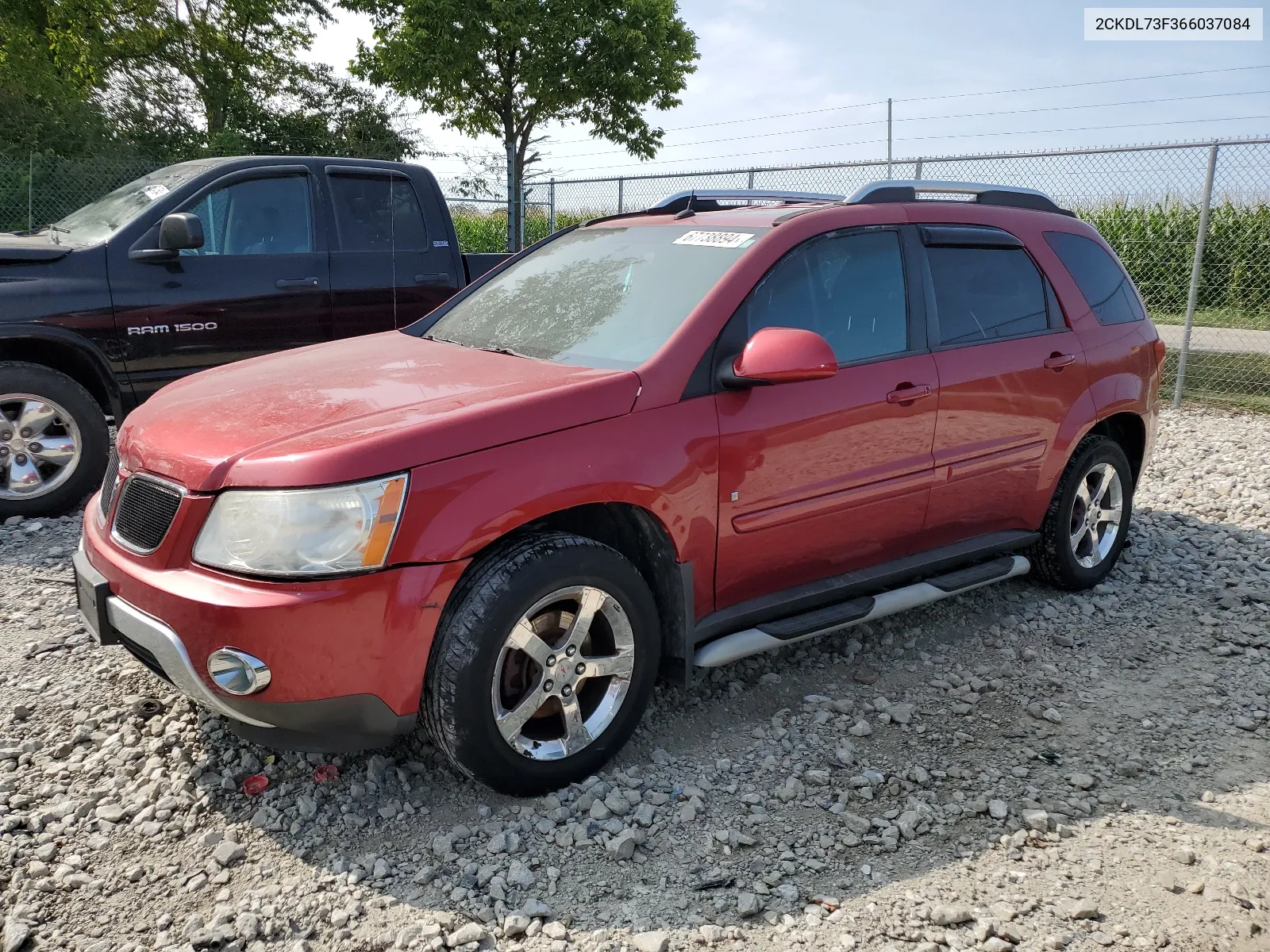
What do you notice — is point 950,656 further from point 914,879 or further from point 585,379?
point 585,379

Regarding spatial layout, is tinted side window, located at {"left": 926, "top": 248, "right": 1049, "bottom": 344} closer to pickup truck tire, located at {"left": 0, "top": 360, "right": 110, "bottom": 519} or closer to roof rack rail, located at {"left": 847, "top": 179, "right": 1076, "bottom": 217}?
roof rack rail, located at {"left": 847, "top": 179, "right": 1076, "bottom": 217}

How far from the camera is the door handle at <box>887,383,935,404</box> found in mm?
3805

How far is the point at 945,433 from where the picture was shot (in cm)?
402

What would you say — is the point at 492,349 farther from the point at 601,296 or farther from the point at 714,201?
the point at 714,201

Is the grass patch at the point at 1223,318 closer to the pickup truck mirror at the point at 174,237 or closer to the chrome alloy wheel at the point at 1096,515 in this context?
the chrome alloy wheel at the point at 1096,515

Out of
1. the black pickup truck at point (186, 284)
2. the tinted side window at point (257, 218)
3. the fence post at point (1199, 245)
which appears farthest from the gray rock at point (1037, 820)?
the fence post at point (1199, 245)

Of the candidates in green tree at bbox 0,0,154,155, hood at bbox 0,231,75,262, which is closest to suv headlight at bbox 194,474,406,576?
hood at bbox 0,231,75,262

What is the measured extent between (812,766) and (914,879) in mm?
636

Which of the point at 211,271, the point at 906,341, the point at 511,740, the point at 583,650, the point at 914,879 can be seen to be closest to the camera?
the point at 914,879

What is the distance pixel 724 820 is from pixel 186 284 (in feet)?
15.0

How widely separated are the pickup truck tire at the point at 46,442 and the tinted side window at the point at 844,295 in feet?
13.1

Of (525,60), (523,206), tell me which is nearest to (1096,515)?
(523,206)

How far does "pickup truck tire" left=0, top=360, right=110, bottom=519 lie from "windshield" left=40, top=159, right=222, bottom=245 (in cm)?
91

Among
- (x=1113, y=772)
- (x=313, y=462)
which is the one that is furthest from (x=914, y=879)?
(x=313, y=462)
